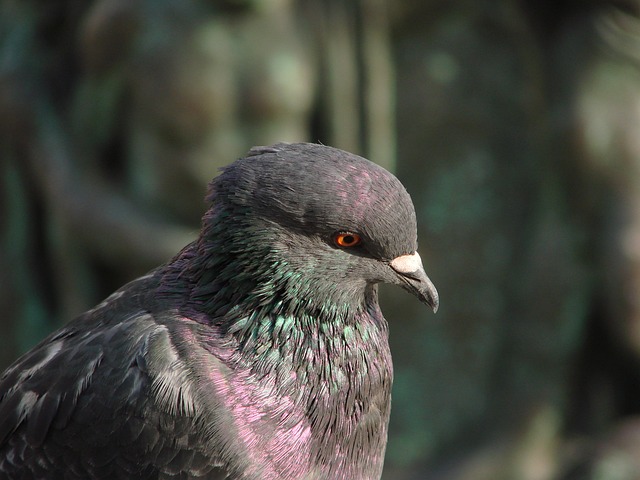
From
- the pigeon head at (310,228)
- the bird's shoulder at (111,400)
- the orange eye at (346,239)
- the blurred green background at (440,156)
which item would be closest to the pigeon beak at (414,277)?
the pigeon head at (310,228)

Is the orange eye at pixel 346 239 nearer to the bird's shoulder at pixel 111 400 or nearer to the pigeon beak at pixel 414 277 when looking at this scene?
the pigeon beak at pixel 414 277

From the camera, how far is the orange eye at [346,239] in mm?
3084

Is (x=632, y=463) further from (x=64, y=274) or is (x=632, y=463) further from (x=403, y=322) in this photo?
(x=64, y=274)

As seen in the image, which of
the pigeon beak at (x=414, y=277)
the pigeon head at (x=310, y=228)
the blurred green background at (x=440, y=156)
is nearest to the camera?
the pigeon head at (x=310, y=228)

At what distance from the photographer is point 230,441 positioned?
9.98 ft

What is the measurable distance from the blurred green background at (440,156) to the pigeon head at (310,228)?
293 cm

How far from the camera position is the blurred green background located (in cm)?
599

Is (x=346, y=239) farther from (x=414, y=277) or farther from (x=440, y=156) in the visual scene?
(x=440, y=156)

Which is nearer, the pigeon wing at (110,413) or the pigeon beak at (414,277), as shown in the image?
the pigeon wing at (110,413)

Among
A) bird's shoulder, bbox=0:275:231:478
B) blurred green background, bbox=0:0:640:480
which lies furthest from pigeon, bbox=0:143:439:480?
blurred green background, bbox=0:0:640:480

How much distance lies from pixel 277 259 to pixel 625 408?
3720 mm

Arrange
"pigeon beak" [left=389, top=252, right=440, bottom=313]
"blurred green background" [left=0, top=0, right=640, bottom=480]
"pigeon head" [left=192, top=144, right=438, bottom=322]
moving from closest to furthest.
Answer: "pigeon head" [left=192, top=144, right=438, bottom=322], "pigeon beak" [left=389, top=252, right=440, bottom=313], "blurred green background" [left=0, top=0, right=640, bottom=480]

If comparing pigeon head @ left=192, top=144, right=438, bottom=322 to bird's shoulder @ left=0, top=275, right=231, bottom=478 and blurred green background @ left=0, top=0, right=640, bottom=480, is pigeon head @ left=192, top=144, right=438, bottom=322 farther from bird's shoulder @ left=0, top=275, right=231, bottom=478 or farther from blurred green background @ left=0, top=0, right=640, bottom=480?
blurred green background @ left=0, top=0, right=640, bottom=480

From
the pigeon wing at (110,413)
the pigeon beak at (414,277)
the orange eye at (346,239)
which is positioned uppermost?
the orange eye at (346,239)
